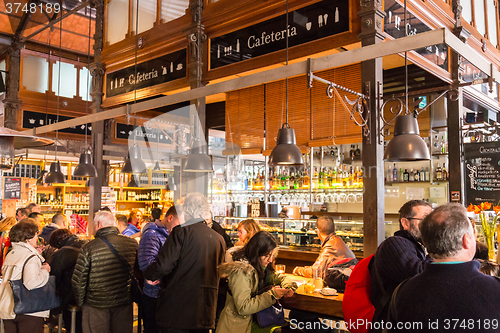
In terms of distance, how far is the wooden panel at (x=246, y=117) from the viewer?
7168mm

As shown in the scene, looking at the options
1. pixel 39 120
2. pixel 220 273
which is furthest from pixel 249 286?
pixel 39 120

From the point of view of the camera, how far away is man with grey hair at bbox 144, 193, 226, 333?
3.36 meters

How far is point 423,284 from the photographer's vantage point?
1.77 m

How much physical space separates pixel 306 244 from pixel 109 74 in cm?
466

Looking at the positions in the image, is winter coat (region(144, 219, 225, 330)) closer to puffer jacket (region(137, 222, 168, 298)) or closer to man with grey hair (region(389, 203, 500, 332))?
puffer jacket (region(137, 222, 168, 298))

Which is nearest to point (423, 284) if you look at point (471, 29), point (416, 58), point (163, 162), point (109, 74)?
point (416, 58)

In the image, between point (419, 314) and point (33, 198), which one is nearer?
point (419, 314)

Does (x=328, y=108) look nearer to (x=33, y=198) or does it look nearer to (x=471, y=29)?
(x=471, y=29)

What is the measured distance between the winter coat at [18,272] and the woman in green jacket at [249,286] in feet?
6.25

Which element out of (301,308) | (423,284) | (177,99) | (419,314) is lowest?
(301,308)

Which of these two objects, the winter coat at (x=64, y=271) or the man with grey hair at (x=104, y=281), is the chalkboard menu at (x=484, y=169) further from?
the winter coat at (x=64, y=271)

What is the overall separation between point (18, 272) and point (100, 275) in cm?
76

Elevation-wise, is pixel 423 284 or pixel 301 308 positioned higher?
pixel 423 284

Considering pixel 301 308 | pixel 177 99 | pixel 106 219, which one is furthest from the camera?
pixel 177 99
